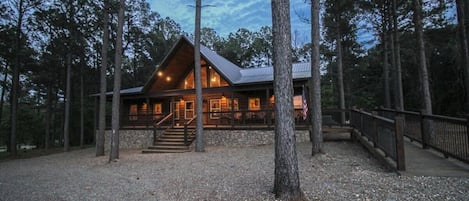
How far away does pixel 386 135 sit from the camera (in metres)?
6.41

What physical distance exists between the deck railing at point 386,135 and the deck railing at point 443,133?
1.18 metres

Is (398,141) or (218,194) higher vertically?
(398,141)

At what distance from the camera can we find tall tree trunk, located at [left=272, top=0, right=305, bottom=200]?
445cm

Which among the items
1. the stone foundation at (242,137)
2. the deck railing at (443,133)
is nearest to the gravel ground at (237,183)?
the deck railing at (443,133)

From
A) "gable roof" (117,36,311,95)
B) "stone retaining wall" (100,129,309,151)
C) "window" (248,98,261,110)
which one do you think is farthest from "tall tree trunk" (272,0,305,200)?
"window" (248,98,261,110)

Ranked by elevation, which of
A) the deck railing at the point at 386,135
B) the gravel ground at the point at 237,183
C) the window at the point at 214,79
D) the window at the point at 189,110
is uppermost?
the window at the point at 214,79

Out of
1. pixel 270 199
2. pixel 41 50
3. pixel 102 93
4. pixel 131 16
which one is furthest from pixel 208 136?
pixel 131 16

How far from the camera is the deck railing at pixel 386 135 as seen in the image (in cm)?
543

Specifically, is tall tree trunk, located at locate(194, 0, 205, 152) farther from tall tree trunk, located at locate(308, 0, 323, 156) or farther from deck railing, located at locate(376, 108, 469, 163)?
deck railing, located at locate(376, 108, 469, 163)

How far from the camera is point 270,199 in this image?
4434 mm

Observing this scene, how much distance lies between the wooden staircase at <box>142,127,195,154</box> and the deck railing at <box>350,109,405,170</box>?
7.84 meters

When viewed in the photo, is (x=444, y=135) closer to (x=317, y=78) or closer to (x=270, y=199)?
(x=317, y=78)

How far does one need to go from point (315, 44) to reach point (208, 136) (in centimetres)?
799

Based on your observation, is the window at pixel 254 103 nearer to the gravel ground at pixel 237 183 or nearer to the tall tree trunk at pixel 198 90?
the tall tree trunk at pixel 198 90
